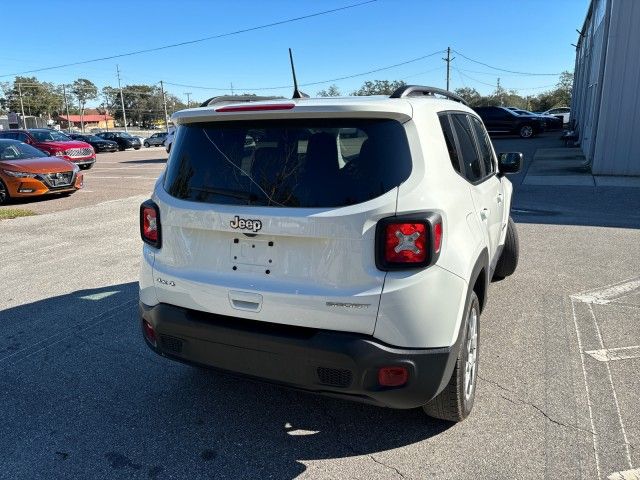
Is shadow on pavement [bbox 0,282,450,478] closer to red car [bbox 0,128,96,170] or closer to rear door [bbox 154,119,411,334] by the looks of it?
rear door [bbox 154,119,411,334]

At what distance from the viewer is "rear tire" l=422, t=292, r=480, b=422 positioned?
2678mm

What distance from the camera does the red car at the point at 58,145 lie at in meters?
20.3

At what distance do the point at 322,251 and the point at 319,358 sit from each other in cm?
50

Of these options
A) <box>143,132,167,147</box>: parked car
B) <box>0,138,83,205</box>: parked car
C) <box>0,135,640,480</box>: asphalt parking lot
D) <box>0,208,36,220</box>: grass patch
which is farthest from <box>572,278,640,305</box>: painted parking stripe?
<box>143,132,167,147</box>: parked car

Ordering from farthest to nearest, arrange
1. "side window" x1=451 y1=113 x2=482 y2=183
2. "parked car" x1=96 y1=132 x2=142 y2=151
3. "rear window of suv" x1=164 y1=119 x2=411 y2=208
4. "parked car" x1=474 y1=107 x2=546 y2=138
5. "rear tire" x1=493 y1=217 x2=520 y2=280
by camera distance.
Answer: "parked car" x1=96 y1=132 x2=142 y2=151
"parked car" x1=474 y1=107 x2=546 y2=138
"rear tire" x1=493 y1=217 x2=520 y2=280
"side window" x1=451 y1=113 x2=482 y2=183
"rear window of suv" x1=164 y1=119 x2=411 y2=208

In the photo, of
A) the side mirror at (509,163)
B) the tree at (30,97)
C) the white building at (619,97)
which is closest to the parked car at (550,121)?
the white building at (619,97)

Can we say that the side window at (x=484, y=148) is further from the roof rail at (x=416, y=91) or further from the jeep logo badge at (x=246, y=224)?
the jeep logo badge at (x=246, y=224)

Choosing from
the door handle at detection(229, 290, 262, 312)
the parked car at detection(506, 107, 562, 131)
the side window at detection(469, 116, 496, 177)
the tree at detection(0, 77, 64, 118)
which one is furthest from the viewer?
the tree at detection(0, 77, 64, 118)

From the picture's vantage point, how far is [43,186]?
38.3ft

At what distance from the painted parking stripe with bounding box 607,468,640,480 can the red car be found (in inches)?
850

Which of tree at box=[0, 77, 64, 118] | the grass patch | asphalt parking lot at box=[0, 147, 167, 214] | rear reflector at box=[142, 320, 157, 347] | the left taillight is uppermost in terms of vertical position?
tree at box=[0, 77, 64, 118]

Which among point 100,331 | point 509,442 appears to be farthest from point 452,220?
point 100,331

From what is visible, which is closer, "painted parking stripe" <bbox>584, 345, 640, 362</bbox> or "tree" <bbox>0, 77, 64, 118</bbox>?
"painted parking stripe" <bbox>584, 345, 640, 362</bbox>

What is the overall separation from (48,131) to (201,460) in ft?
76.2
